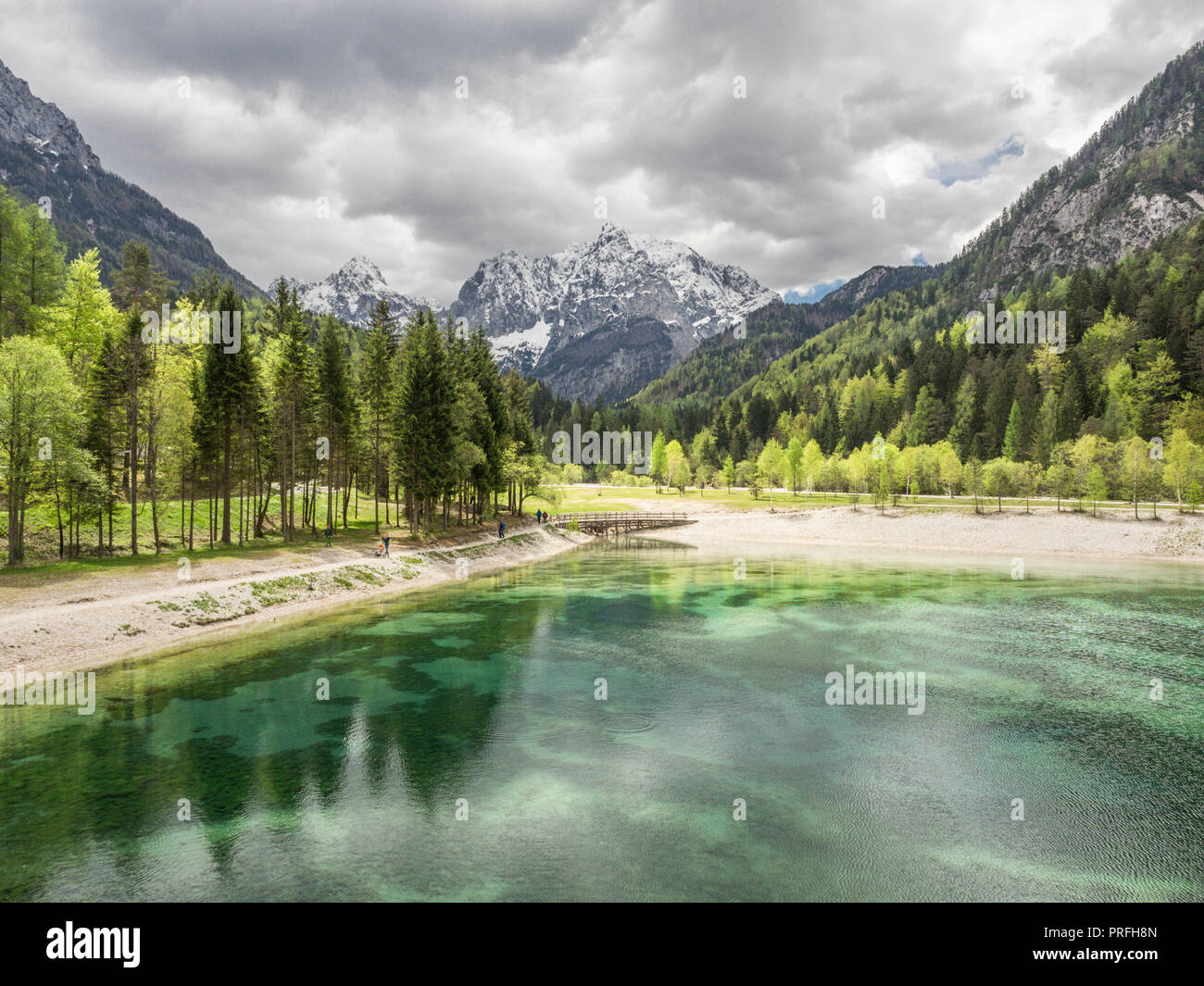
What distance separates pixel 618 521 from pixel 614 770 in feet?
287

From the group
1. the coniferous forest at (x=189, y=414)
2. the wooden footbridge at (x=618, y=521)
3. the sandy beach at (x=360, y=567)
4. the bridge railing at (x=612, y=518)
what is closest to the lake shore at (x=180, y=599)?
the sandy beach at (x=360, y=567)

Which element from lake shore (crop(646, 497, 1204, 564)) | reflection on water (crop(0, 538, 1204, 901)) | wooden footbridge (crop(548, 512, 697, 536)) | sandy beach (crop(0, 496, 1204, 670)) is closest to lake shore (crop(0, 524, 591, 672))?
sandy beach (crop(0, 496, 1204, 670))

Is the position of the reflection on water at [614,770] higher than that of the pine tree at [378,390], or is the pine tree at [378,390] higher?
the pine tree at [378,390]

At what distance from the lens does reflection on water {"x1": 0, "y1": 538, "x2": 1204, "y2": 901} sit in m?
11.4

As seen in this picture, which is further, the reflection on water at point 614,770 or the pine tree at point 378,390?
the pine tree at point 378,390

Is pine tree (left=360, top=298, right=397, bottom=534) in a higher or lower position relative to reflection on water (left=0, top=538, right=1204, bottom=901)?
higher

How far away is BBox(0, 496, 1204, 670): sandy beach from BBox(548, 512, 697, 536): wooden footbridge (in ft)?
10.2

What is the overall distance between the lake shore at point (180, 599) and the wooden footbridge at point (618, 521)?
44.5 m

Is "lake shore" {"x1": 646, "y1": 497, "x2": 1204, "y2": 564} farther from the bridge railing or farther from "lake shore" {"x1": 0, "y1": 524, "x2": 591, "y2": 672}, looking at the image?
"lake shore" {"x1": 0, "y1": 524, "x2": 591, "y2": 672}

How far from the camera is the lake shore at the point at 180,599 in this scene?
24.8 m

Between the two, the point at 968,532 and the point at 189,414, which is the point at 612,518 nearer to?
the point at 968,532

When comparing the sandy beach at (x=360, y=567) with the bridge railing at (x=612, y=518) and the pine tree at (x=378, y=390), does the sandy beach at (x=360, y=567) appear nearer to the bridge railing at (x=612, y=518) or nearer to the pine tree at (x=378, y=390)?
the bridge railing at (x=612, y=518)

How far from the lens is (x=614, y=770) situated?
16.4 metres
